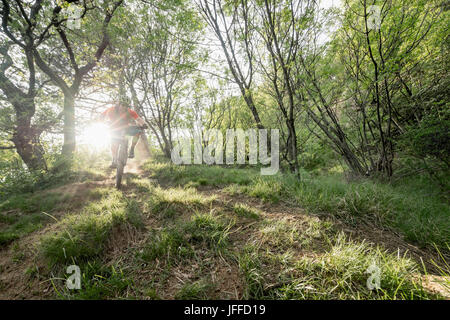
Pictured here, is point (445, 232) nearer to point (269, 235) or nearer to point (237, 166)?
point (269, 235)

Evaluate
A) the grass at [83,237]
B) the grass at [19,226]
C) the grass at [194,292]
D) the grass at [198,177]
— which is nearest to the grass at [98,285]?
the grass at [83,237]

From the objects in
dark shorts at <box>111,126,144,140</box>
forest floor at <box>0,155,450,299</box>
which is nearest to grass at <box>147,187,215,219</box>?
forest floor at <box>0,155,450,299</box>

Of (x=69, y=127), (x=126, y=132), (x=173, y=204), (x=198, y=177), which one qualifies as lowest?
(x=173, y=204)

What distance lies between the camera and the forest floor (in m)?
1.21

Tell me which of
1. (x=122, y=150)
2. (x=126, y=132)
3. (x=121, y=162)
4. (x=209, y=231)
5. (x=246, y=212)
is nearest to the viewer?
(x=209, y=231)

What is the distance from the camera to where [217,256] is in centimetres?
158

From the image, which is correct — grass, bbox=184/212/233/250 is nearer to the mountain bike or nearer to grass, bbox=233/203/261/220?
grass, bbox=233/203/261/220

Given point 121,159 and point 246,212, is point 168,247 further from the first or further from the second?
point 121,159

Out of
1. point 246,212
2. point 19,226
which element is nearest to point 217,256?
point 246,212

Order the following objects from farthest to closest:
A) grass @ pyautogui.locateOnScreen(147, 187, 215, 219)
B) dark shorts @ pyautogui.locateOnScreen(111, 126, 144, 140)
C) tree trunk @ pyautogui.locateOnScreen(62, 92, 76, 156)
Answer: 1. tree trunk @ pyautogui.locateOnScreen(62, 92, 76, 156)
2. dark shorts @ pyautogui.locateOnScreen(111, 126, 144, 140)
3. grass @ pyautogui.locateOnScreen(147, 187, 215, 219)

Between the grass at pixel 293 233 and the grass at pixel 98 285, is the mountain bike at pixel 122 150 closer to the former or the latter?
the grass at pixel 98 285

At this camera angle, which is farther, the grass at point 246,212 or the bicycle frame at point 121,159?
the bicycle frame at point 121,159

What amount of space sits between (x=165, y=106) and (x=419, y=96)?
8.34 m

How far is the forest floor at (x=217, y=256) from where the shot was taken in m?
1.21
